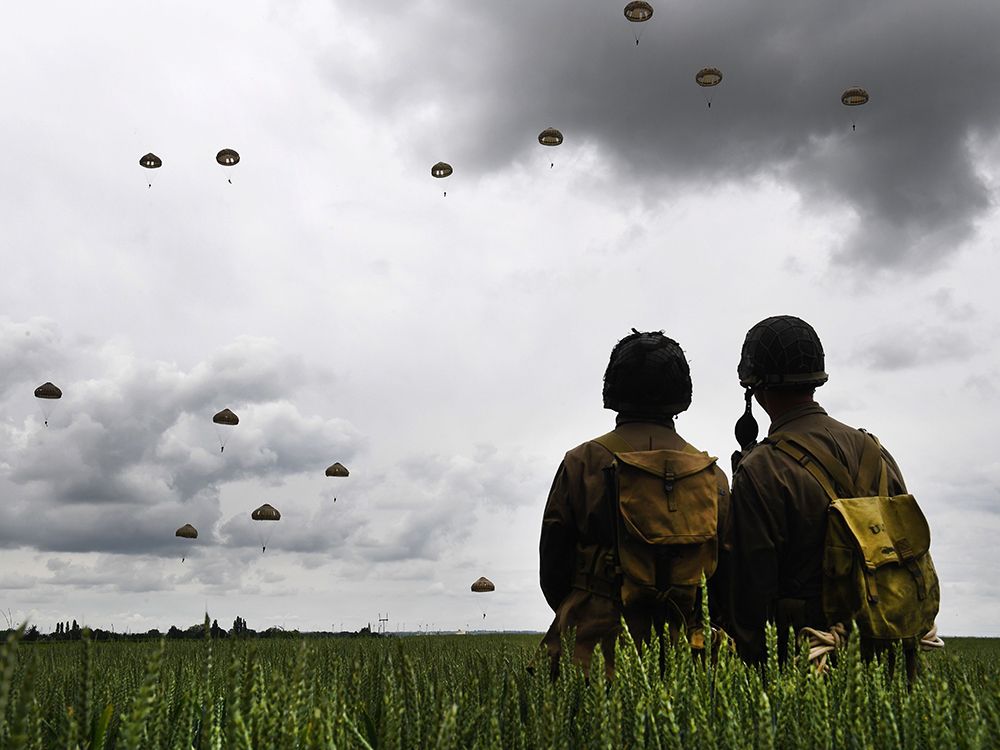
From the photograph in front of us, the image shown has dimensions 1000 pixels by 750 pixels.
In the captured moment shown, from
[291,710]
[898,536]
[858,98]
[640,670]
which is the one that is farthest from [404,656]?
[858,98]

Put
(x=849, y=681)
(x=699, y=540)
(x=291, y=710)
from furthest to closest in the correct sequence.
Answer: (x=699, y=540)
(x=849, y=681)
(x=291, y=710)

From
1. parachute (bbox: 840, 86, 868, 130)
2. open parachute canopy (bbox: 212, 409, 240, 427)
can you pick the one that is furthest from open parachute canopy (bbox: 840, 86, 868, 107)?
open parachute canopy (bbox: 212, 409, 240, 427)

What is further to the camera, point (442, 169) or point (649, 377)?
point (442, 169)

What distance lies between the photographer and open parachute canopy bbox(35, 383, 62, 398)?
3962cm

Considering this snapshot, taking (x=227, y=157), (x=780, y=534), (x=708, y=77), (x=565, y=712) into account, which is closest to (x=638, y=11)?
(x=708, y=77)

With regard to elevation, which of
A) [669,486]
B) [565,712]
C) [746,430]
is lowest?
[565,712]

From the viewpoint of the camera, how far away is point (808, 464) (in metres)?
5.11

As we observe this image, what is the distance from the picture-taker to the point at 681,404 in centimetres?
524

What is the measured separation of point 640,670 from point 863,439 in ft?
11.1

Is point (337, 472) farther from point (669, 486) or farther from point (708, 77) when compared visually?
point (669, 486)

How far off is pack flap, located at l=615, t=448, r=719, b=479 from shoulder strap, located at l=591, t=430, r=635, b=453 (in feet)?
0.54

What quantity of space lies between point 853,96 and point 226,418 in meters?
31.0

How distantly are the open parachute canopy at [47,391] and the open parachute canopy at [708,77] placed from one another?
106 ft

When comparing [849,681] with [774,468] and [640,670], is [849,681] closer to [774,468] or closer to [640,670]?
[640,670]
